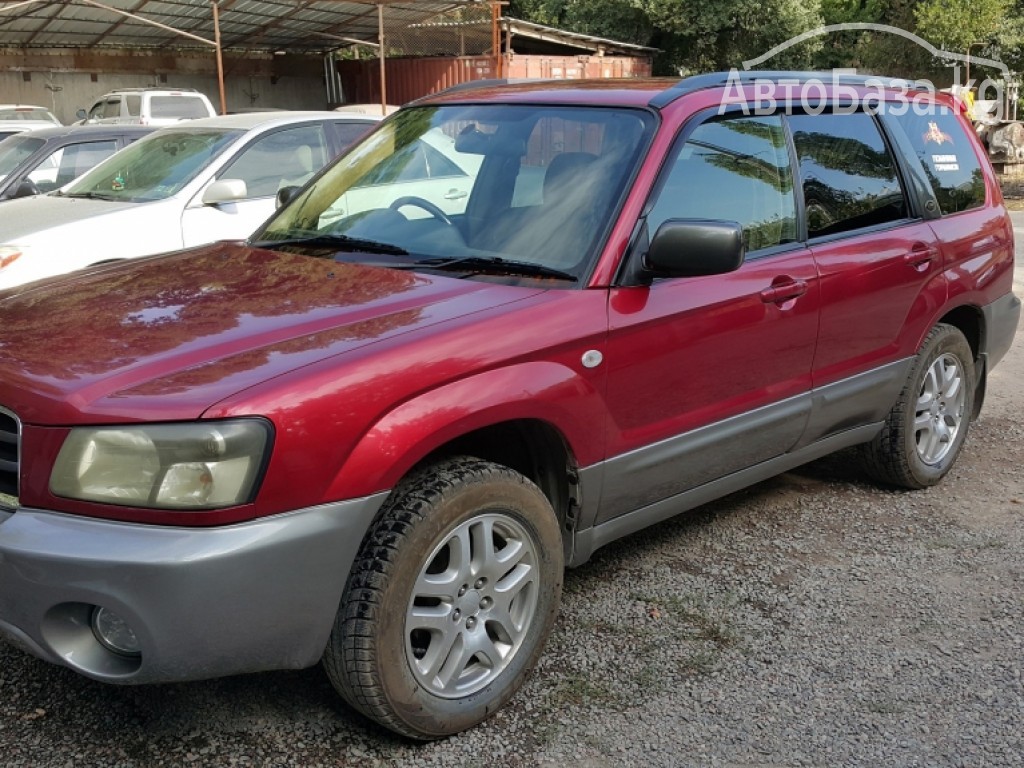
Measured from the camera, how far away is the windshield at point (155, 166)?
24.9 ft

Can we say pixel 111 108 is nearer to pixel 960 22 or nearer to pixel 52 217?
pixel 52 217

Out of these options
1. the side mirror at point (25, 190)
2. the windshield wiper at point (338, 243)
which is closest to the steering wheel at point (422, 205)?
the windshield wiper at point (338, 243)

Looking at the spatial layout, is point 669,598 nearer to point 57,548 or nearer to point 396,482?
point 396,482

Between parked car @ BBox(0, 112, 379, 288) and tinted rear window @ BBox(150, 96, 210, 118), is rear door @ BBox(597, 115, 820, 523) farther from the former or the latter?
tinted rear window @ BBox(150, 96, 210, 118)

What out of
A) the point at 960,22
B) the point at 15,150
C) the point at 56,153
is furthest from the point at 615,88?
the point at 960,22

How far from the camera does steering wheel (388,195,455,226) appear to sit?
3641 millimetres

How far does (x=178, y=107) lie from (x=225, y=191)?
13289 mm

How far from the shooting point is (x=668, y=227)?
3.19 meters

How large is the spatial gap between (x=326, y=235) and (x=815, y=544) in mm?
2228

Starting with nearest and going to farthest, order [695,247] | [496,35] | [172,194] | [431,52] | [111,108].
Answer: [695,247] → [172,194] → [111,108] → [496,35] → [431,52]

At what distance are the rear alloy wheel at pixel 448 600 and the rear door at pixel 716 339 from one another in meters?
0.42

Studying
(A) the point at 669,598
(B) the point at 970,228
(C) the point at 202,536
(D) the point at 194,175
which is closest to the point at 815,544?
(A) the point at 669,598

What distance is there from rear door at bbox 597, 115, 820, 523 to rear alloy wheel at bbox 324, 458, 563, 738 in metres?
0.42

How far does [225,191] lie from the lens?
7059mm
